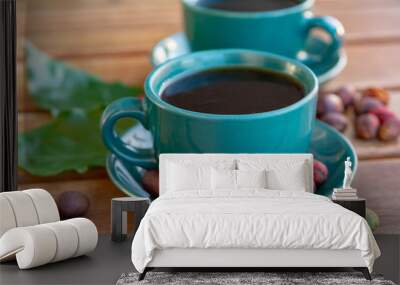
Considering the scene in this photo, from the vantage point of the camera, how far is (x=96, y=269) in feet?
8.36

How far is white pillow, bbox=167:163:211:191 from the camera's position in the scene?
9.16 feet

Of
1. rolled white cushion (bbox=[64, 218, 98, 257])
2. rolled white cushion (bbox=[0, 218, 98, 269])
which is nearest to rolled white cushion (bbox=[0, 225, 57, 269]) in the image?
rolled white cushion (bbox=[0, 218, 98, 269])

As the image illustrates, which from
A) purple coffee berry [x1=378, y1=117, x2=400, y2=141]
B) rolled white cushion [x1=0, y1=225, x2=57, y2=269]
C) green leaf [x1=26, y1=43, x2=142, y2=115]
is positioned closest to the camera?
rolled white cushion [x1=0, y1=225, x2=57, y2=269]

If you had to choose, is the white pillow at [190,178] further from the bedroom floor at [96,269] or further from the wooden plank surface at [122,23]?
the wooden plank surface at [122,23]

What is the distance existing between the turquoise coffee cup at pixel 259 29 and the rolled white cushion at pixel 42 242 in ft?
2.75

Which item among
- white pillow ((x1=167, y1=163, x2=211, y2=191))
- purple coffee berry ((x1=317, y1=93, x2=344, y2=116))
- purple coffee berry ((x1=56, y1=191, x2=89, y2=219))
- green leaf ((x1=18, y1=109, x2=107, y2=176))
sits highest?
purple coffee berry ((x1=317, y1=93, x2=344, y2=116))

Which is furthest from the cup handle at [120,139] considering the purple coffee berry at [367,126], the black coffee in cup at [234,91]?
the purple coffee berry at [367,126]

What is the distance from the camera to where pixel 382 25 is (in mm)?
3848

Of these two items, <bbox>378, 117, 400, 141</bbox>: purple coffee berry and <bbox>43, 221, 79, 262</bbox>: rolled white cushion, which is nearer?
<bbox>43, 221, 79, 262</bbox>: rolled white cushion

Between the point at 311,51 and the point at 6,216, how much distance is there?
1176 millimetres

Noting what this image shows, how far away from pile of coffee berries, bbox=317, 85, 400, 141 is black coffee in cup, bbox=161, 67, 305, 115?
324 mm

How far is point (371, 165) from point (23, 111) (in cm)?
116

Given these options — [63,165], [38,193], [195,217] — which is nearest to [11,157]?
[63,165]

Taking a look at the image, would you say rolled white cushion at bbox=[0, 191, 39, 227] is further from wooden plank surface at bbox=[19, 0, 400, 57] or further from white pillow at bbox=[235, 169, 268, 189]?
wooden plank surface at bbox=[19, 0, 400, 57]
